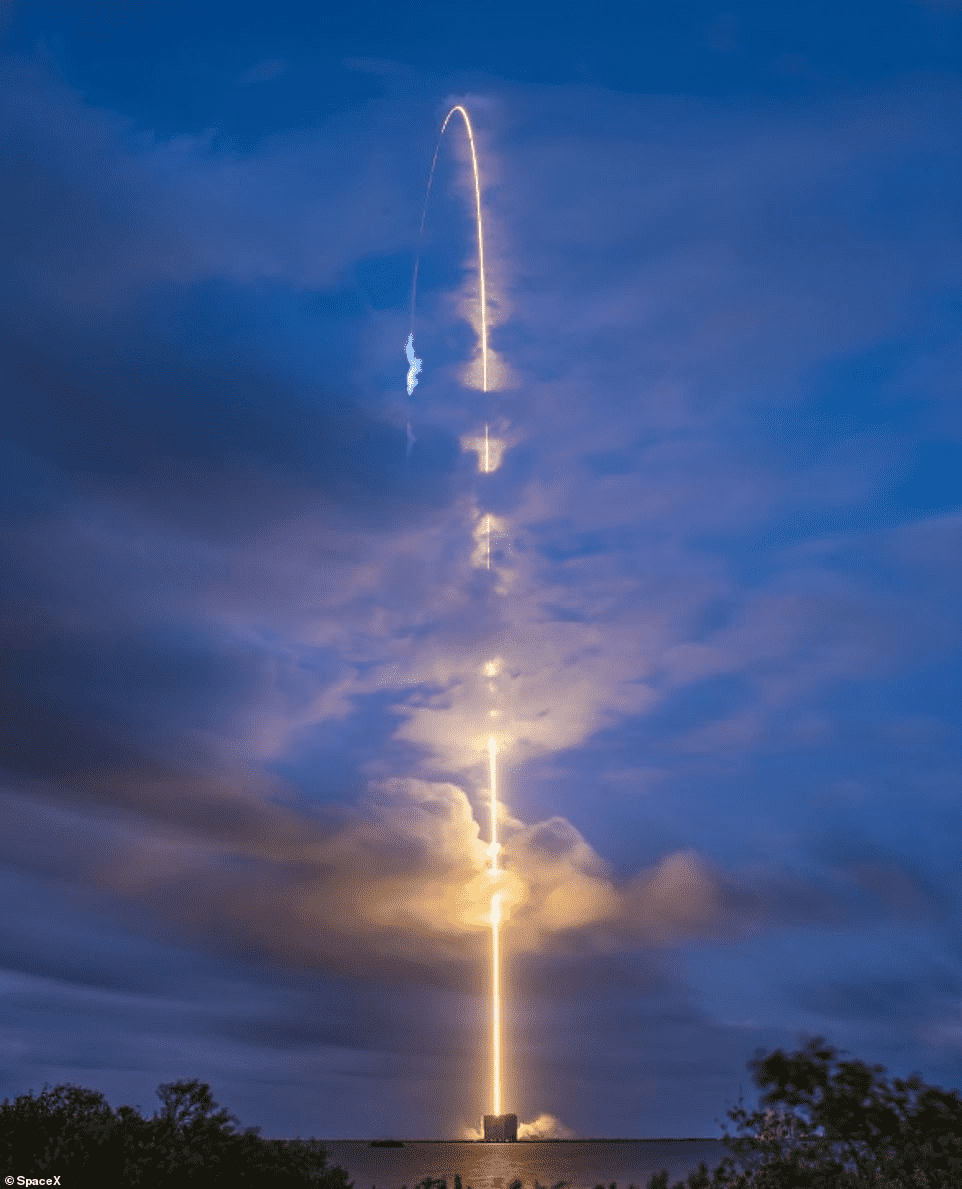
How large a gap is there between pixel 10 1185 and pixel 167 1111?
4071mm

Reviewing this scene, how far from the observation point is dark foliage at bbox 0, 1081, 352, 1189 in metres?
31.1

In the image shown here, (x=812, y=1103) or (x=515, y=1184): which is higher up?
(x=812, y=1103)

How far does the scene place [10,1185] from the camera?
102 feet

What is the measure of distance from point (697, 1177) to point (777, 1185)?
5.37 feet

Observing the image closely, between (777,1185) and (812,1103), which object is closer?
(777,1185)

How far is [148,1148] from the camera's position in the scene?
31.2 meters

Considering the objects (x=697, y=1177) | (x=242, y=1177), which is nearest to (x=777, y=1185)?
(x=697, y=1177)

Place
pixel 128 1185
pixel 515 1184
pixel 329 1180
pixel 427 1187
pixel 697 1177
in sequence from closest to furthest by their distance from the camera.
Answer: pixel 515 1184 → pixel 697 1177 → pixel 427 1187 → pixel 128 1185 → pixel 329 1180

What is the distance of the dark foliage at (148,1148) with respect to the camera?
3106 centimetres

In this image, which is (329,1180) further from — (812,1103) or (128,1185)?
(812,1103)

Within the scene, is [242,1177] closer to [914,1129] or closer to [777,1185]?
[777,1185]

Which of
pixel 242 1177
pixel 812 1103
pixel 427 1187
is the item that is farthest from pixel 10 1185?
pixel 812 1103

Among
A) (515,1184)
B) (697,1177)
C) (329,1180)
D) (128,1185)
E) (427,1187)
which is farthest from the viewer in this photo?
(329,1180)

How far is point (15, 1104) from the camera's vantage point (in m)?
35.3
